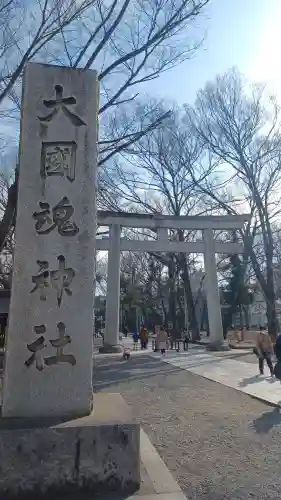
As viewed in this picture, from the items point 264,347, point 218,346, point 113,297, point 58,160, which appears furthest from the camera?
point 113,297

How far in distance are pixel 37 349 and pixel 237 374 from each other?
9129 millimetres

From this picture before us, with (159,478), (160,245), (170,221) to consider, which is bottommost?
(159,478)

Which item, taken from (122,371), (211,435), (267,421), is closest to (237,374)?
(122,371)

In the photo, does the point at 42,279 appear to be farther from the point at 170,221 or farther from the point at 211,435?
the point at 170,221

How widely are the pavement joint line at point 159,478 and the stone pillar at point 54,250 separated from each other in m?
0.88

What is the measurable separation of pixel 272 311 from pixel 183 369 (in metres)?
9.27

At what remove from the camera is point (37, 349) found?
3.92m

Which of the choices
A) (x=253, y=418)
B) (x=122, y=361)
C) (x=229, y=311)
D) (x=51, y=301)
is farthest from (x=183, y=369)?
(x=229, y=311)

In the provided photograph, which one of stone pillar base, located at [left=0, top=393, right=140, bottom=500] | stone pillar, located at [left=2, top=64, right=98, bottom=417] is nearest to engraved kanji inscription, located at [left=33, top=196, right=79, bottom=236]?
stone pillar, located at [left=2, top=64, right=98, bottom=417]

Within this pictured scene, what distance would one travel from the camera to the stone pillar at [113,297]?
64.6 feet

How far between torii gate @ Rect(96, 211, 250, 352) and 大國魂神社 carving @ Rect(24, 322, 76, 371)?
15754 millimetres

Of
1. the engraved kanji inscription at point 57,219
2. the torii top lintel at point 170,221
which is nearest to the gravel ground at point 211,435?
the engraved kanji inscription at point 57,219

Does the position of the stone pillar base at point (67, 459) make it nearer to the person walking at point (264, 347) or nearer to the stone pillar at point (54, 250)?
the stone pillar at point (54, 250)

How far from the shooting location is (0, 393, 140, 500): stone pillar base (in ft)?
10.8
